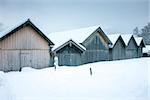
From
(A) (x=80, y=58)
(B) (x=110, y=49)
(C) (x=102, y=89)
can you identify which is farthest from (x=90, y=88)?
(B) (x=110, y=49)

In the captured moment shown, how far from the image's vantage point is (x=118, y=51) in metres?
39.6

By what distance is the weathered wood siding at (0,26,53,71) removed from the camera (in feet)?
72.4

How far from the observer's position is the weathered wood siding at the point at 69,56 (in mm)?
28125

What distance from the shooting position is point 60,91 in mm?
10586

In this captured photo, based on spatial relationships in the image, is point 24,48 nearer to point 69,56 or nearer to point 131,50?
point 69,56

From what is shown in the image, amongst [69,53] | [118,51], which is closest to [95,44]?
[69,53]

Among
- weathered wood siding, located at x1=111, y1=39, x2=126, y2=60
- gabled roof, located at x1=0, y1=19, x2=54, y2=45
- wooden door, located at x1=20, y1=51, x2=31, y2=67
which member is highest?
gabled roof, located at x1=0, y1=19, x2=54, y2=45

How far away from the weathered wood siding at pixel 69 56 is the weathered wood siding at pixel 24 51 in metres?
2.76

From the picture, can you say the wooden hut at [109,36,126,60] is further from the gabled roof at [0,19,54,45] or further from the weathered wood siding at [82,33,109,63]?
the gabled roof at [0,19,54,45]

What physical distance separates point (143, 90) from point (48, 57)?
16306 millimetres

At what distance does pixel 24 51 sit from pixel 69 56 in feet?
24.9

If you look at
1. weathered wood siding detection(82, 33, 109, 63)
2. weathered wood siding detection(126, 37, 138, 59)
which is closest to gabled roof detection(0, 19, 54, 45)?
weathered wood siding detection(82, 33, 109, 63)

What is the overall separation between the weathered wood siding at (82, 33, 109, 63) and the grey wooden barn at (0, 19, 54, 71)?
27.6 feet

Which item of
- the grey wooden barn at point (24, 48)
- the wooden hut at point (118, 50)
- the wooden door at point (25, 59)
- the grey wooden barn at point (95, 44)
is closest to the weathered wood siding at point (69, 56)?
the grey wooden barn at point (95, 44)
